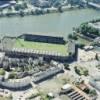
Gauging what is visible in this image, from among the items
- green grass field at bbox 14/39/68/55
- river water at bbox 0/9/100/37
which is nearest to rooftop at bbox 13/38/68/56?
green grass field at bbox 14/39/68/55

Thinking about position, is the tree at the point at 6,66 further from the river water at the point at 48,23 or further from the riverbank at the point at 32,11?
the riverbank at the point at 32,11

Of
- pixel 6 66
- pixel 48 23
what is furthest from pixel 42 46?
pixel 48 23

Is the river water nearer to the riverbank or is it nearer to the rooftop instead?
the riverbank

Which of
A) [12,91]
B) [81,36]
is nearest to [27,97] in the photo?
[12,91]

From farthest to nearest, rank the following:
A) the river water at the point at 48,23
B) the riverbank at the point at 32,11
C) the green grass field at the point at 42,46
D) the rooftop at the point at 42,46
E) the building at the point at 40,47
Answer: the riverbank at the point at 32,11 < the river water at the point at 48,23 < the green grass field at the point at 42,46 < the rooftop at the point at 42,46 < the building at the point at 40,47

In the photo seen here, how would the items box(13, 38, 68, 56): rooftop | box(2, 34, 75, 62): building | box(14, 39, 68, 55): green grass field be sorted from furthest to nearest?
box(14, 39, 68, 55): green grass field → box(13, 38, 68, 56): rooftop → box(2, 34, 75, 62): building

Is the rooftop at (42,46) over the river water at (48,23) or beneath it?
over

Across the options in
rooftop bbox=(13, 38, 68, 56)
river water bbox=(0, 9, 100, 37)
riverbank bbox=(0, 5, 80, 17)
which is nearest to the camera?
rooftop bbox=(13, 38, 68, 56)

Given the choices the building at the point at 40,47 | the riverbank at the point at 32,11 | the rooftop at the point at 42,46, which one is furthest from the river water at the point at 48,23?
the rooftop at the point at 42,46
